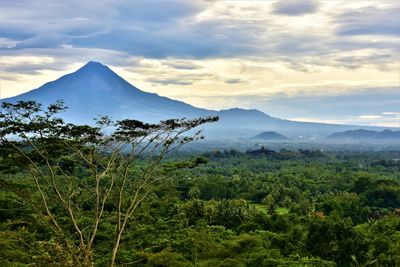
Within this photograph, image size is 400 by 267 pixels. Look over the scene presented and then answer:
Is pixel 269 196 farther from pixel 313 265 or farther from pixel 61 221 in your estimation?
A: pixel 313 265

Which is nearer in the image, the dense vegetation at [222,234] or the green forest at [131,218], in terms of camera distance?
the green forest at [131,218]

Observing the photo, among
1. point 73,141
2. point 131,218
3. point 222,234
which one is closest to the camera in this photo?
point 73,141

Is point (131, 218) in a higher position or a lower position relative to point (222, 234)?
higher

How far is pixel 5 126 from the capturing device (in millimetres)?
18984

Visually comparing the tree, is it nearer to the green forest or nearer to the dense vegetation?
the green forest

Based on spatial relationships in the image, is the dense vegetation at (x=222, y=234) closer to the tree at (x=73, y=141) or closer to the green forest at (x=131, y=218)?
the green forest at (x=131, y=218)

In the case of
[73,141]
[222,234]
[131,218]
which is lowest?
[222,234]

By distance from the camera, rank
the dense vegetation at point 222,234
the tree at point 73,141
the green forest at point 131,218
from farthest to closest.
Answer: the dense vegetation at point 222,234, the green forest at point 131,218, the tree at point 73,141

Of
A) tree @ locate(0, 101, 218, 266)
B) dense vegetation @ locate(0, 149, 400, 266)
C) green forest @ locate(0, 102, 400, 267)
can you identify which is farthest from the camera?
dense vegetation @ locate(0, 149, 400, 266)

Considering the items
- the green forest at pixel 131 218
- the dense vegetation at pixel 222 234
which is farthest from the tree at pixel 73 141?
the dense vegetation at pixel 222 234

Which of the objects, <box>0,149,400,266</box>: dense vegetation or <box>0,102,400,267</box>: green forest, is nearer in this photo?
<box>0,102,400,267</box>: green forest

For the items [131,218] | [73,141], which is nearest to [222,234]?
[131,218]

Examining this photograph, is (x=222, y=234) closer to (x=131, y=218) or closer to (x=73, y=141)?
(x=131, y=218)

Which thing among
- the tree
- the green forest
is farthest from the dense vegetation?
the tree
